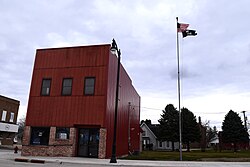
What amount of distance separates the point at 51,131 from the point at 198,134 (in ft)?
116

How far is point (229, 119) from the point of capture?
2083 inches

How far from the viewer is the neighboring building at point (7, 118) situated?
4806 cm

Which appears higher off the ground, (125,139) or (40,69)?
(40,69)

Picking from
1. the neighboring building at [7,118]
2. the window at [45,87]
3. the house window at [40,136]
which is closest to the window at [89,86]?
the window at [45,87]

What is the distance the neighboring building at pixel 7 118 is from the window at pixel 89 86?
29749 mm

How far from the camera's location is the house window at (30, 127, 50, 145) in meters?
23.8

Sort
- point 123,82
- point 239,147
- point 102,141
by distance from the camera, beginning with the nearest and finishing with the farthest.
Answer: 1. point 102,141
2. point 123,82
3. point 239,147

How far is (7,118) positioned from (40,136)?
29076mm

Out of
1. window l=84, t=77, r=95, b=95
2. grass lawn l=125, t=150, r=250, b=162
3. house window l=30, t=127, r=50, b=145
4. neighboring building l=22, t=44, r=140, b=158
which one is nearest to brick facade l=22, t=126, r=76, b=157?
neighboring building l=22, t=44, r=140, b=158

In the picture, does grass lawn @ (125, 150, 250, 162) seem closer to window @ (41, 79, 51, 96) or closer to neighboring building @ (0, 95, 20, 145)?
window @ (41, 79, 51, 96)

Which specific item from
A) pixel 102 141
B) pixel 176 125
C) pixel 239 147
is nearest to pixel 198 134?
pixel 176 125

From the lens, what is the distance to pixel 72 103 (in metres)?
23.8

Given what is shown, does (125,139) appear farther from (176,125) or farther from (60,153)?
(176,125)

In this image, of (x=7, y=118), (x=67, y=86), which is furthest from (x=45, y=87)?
(x=7, y=118)
